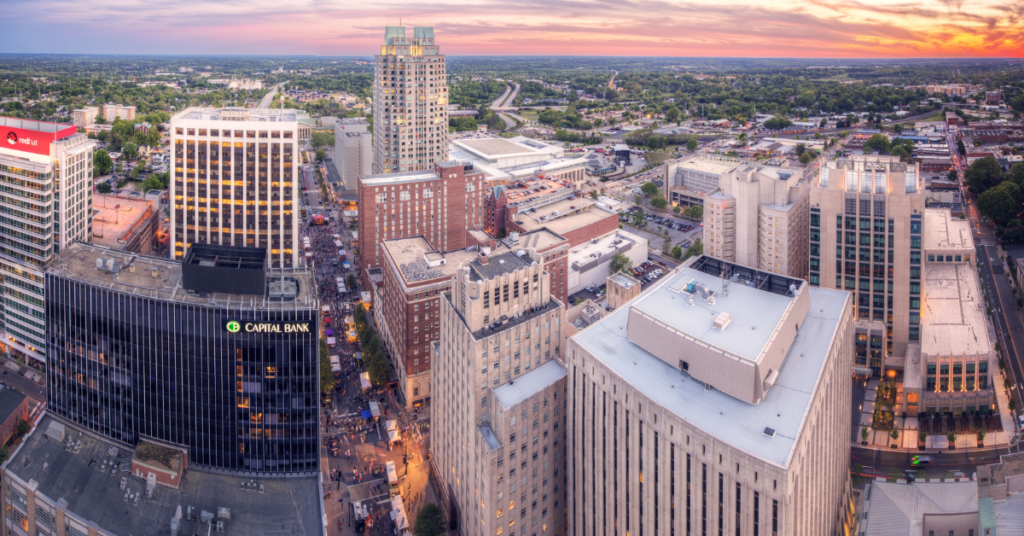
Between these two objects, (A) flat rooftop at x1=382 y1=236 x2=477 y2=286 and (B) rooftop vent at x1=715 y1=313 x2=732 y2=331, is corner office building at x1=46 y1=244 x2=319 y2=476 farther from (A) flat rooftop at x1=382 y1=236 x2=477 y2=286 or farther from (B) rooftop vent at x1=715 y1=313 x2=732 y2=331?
(B) rooftop vent at x1=715 y1=313 x2=732 y2=331

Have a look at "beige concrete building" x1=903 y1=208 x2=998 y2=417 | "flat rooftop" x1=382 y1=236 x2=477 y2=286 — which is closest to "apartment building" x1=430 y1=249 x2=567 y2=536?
"flat rooftop" x1=382 y1=236 x2=477 y2=286

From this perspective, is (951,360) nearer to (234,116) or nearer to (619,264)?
(619,264)

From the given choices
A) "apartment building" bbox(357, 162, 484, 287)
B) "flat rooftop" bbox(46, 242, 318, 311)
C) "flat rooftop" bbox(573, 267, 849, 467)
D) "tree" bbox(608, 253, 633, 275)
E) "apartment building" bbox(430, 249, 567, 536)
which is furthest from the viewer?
"tree" bbox(608, 253, 633, 275)

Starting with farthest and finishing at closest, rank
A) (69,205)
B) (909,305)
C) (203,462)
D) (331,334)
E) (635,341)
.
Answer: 1. (331,334)
2. (69,205)
3. (909,305)
4. (203,462)
5. (635,341)

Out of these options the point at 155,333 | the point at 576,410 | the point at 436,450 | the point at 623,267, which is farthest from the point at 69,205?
the point at 623,267

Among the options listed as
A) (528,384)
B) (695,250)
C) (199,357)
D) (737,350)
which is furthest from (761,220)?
(199,357)

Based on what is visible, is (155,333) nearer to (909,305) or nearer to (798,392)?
(798,392)
